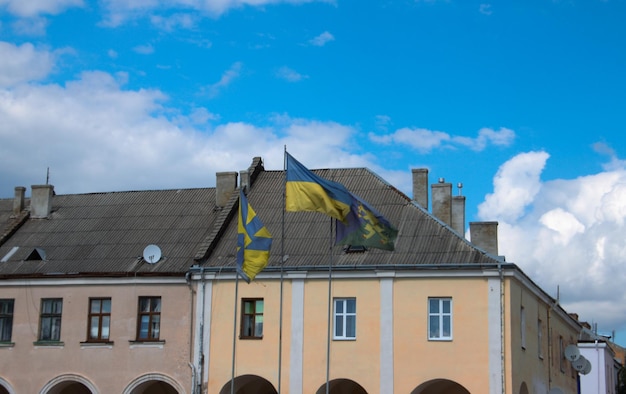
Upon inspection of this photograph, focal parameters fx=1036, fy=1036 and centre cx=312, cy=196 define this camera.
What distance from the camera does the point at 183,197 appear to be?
4875 cm

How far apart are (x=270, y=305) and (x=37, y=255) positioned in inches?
453

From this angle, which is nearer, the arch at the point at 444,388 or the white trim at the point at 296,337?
the white trim at the point at 296,337

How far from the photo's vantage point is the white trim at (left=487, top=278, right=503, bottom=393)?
3822 cm

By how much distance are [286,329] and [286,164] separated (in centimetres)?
945

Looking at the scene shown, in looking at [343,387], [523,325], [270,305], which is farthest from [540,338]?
[270,305]

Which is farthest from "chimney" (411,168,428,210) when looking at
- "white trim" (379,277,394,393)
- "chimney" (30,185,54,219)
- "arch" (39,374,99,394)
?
"chimney" (30,185,54,219)

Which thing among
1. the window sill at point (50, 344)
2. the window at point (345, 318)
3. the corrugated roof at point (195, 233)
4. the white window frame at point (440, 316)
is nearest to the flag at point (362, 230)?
the corrugated roof at point (195, 233)

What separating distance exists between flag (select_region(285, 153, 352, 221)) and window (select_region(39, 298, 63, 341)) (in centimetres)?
1536

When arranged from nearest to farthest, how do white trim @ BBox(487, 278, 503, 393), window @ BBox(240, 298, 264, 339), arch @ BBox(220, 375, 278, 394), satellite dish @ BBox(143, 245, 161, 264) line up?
white trim @ BBox(487, 278, 503, 393), window @ BBox(240, 298, 264, 339), arch @ BBox(220, 375, 278, 394), satellite dish @ BBox(143, 245, 161, 264)

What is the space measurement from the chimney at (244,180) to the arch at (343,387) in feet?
31.9

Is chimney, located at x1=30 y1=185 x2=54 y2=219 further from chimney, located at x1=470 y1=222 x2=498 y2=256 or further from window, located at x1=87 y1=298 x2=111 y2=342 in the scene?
chimney, located at x1=470 y1=222 x2=498 y2=256

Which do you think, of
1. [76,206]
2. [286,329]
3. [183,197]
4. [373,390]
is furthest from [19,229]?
[373,390]

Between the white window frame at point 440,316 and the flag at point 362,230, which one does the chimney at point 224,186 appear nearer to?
the white window frame at point 440,316

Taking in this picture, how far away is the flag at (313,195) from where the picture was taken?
108ft
